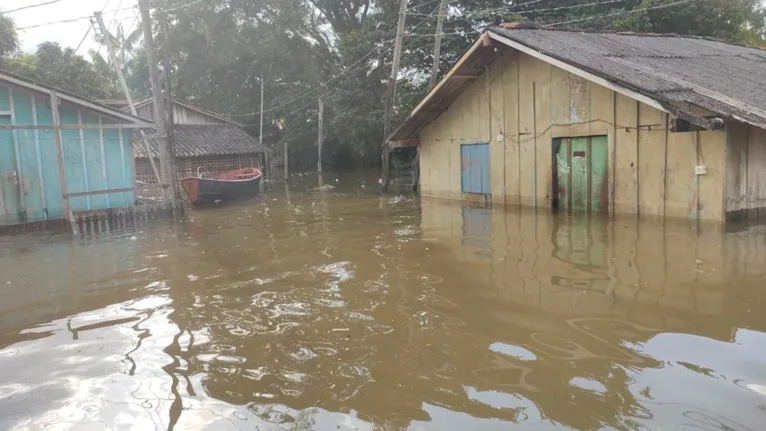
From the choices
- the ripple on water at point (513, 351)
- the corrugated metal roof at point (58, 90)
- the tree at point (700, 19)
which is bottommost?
the ripple on water at point (513, 351)

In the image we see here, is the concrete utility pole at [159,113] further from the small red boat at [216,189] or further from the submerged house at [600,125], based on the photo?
the submerged house at [600,125]

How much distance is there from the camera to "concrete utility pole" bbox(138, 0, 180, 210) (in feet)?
52.4

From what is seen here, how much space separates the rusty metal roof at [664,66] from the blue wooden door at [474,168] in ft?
5.61

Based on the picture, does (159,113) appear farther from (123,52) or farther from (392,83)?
(123,52)

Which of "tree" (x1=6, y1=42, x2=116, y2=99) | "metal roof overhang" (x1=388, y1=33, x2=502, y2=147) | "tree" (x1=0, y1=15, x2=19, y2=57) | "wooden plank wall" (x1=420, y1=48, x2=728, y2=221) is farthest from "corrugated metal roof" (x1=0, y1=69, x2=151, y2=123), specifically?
"tree" (x1=0, y1=15, x2=19, y2=57)

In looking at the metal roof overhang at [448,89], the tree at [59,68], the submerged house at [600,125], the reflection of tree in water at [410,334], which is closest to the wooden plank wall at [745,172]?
the submerged house at [600,125]

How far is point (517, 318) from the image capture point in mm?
6094

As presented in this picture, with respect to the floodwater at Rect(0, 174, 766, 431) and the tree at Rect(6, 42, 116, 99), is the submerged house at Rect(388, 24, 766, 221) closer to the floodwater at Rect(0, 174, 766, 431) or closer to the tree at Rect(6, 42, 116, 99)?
the floodwater at Rect(0, 174, 766, 431)

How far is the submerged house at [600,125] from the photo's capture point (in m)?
10.9

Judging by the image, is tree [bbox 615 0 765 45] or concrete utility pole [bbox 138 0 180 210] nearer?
concrete utility pole [bbox 138 0 180 210]

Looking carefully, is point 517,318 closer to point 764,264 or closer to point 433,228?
point 764,264

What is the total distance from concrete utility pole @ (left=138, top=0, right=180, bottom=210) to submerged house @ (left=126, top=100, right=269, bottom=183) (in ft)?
34.8

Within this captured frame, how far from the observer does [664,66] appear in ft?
43.5

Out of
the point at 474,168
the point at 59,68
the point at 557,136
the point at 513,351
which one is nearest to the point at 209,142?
the point at 59,68
